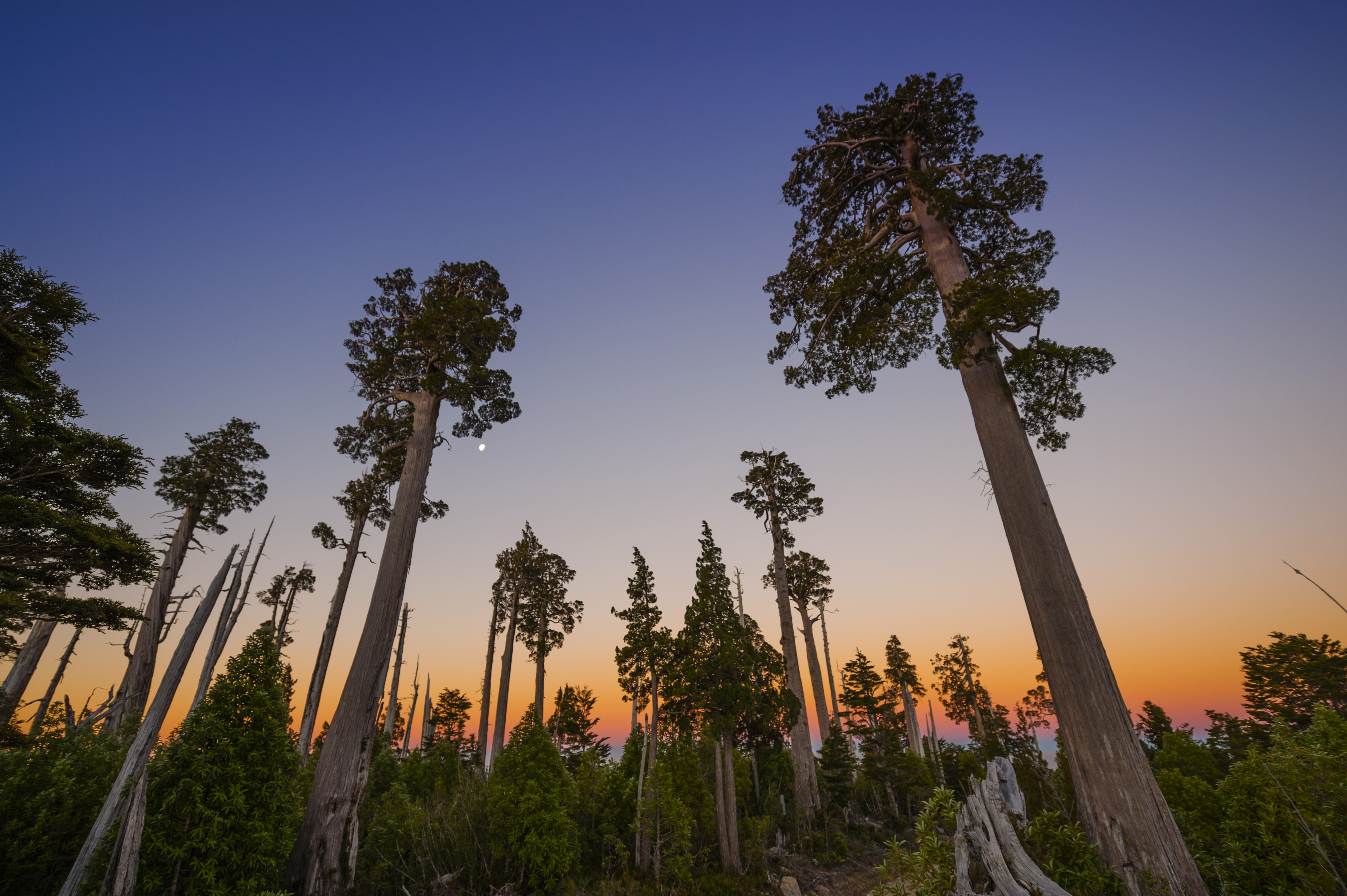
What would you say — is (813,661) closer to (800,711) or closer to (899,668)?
(800,711)

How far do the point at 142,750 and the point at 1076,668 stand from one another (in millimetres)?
11368

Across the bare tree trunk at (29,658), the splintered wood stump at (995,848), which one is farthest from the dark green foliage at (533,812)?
the bare tree trunk at (29,658)

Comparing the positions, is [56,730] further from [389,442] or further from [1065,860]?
[1065,860]

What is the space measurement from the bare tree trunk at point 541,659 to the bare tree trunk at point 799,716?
10871mm

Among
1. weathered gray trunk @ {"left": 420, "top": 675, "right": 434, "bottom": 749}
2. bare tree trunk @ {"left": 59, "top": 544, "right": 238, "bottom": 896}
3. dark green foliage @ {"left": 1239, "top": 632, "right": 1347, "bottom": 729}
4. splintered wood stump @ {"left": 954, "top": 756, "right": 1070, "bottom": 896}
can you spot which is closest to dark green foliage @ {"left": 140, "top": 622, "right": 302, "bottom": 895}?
bare tree trunk @ {"left": 59, "top": 544, "right": 238, "bottom": 896}

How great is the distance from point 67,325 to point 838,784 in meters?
28.6

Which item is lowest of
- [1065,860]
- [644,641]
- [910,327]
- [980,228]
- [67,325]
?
[1065,860]

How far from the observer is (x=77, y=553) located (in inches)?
383

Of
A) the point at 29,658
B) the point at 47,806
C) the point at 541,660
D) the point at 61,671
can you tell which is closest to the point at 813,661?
the point at 541,660

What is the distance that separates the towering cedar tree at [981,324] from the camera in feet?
16.7

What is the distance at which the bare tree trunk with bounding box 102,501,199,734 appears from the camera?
14.5 m

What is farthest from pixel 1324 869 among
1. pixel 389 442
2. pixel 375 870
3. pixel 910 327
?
pixel 389 442

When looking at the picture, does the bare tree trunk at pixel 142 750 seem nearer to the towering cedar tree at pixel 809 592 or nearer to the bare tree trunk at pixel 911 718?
the towering cedar tree at pixel 809 592

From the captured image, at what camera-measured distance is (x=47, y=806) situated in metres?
6.80
